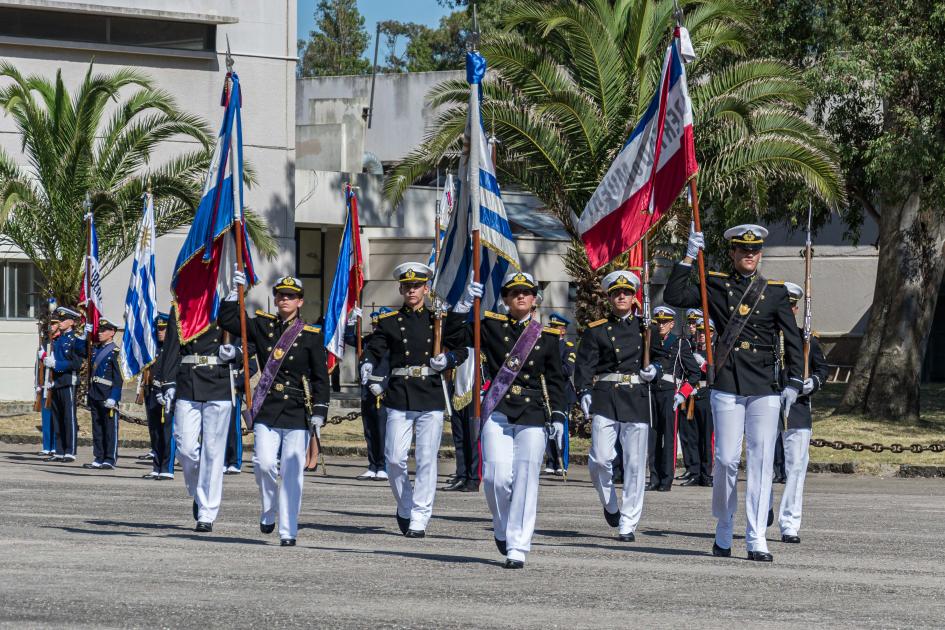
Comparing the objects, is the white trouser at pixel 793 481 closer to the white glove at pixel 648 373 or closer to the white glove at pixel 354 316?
the white glove at pixel 648 373

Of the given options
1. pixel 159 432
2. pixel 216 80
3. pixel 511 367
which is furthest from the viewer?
pixel 216 80

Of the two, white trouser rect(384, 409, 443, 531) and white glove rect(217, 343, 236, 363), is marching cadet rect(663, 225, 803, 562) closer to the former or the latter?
white trouser rect(384, 409, 443, 531)

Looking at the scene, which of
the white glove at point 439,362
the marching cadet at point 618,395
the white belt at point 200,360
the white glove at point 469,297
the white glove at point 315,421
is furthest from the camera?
the white belt at point 200,360

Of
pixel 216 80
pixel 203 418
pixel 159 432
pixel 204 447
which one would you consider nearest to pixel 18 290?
pixel 216 80

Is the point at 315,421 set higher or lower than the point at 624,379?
lower

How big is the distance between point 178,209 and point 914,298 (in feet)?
43.2

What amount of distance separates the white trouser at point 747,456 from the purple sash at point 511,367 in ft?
4.71

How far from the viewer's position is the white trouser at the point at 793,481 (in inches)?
466

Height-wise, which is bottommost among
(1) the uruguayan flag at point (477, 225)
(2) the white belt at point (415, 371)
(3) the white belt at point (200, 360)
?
(3) the white belt at point (200, 360)

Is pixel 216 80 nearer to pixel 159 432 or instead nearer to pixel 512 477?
pixel 159 432

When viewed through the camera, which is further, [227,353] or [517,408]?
[227,353]

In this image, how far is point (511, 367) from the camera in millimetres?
10438

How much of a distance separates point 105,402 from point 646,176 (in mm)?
9249

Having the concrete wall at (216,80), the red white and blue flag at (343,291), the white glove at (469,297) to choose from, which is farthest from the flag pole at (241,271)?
the concrete wall at (216,80)
